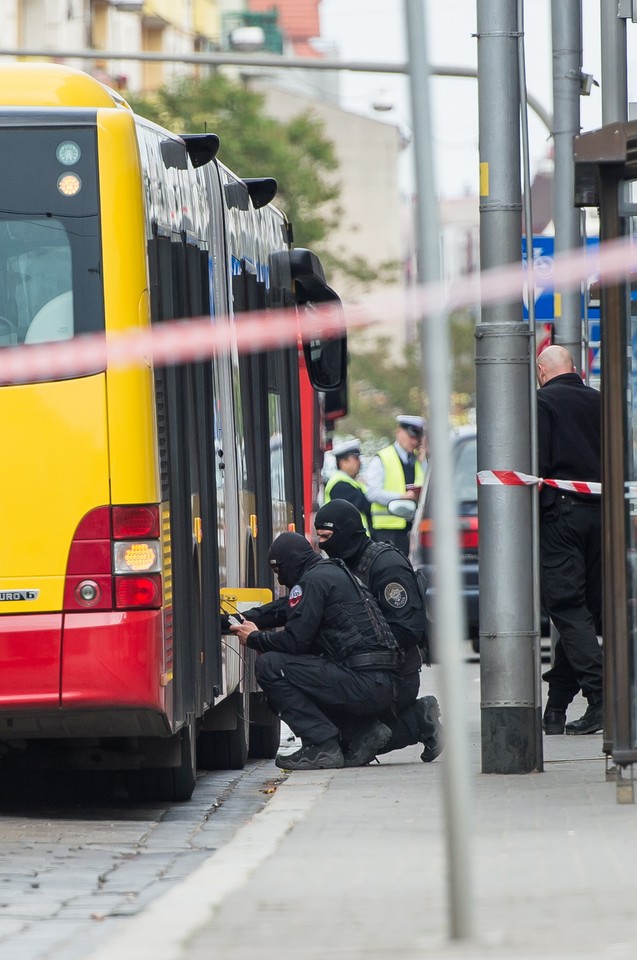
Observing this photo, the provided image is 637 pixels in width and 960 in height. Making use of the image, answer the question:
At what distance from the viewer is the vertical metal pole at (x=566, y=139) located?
562 inches

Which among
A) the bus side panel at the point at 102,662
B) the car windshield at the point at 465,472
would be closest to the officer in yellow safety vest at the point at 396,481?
the car windshield at the point at 465,472

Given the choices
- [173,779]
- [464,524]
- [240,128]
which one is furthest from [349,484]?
[240,128]

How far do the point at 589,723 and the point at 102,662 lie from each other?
3.98m

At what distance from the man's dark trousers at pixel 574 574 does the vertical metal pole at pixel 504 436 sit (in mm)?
1620

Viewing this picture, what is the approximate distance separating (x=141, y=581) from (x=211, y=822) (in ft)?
4.18

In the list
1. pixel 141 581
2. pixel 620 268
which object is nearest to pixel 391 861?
pixel 141 581

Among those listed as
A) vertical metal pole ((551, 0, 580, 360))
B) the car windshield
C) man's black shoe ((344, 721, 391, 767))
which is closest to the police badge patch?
man's black shoe ((344, 721, 391, 767))

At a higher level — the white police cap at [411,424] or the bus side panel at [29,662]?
the white police cap at [411,424]

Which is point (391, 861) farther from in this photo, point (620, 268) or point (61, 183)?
point (61, 183)

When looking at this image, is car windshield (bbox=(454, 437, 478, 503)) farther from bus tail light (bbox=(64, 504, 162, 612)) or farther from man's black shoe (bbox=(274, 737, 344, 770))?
bus tail light (bbox=(64, 504, 162, 612))

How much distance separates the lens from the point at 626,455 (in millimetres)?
8078

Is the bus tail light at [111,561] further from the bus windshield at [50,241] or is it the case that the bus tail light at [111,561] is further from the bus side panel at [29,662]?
the bus windshield at [50,241]

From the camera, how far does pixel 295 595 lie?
9.94m

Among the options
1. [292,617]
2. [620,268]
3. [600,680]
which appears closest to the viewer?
[620,268]
